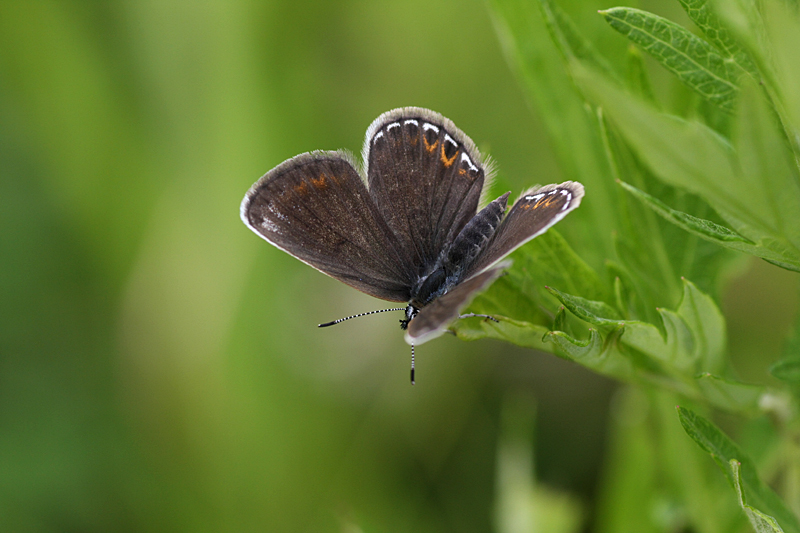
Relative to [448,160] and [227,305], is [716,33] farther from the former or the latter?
[227,305]

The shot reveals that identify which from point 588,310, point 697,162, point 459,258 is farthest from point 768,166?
point 459,258

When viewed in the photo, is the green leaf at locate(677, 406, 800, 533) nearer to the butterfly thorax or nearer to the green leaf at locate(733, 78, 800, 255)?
the green leaf at locate(733, 78, 800, 255)

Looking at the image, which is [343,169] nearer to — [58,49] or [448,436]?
[448,436]

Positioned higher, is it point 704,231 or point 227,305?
point 704,231

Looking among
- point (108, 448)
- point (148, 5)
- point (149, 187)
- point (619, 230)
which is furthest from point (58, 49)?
point (619, 230)

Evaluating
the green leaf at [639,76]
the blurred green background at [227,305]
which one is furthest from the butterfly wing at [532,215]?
the blurred green background at [227,305]

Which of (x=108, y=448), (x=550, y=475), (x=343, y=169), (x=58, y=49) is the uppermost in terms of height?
(x=58, y=49)

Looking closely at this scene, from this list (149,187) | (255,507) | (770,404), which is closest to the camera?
(770,404)
